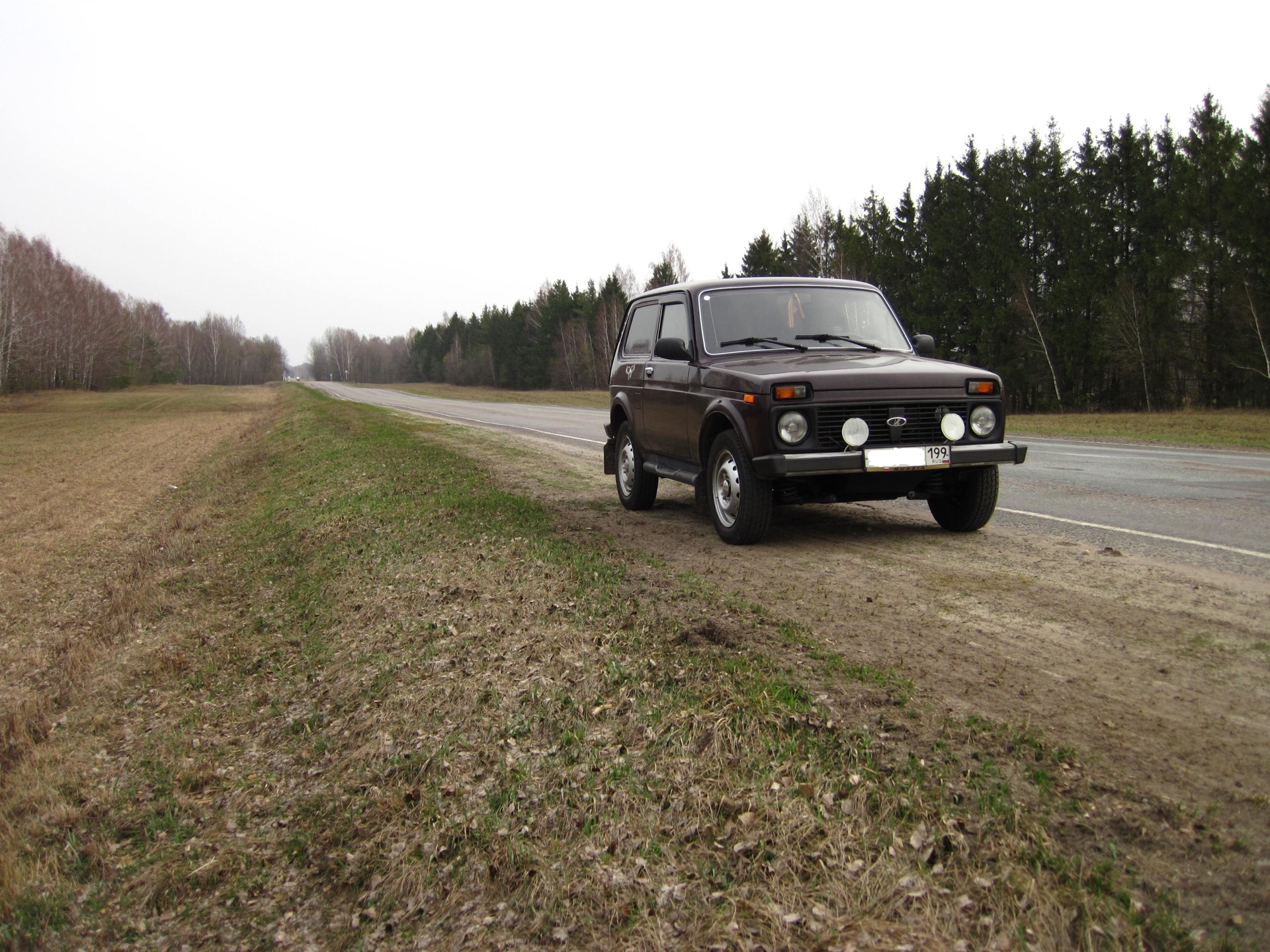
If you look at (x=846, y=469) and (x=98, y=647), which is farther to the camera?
(x=98, y=647)

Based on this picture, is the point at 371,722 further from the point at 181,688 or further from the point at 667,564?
the point at 667,564

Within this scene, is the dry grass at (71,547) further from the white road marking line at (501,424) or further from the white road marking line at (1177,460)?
the white road marking line at (1177,460)

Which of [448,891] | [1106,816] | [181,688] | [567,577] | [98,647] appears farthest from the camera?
[98,647]

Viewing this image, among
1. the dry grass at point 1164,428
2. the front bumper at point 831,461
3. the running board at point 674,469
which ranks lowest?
the dry grass at point 1164,428

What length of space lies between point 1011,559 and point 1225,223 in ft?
115

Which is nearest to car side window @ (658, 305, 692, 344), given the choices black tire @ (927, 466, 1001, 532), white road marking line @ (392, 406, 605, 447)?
black tire @ (927, 466, 1001, 532)

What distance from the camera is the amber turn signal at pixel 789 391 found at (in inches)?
237

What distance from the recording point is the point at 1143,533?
6.84m

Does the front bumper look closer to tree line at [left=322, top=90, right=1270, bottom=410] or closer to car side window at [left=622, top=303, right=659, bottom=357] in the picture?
car side window at [left=622, top=303, right=659, bottom=357]

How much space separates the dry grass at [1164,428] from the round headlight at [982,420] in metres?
12.8

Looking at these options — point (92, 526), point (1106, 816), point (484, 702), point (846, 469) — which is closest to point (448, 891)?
point (484, 702)

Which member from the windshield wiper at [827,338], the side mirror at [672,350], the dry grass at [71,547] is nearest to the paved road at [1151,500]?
the windshield wiper at [827,338]

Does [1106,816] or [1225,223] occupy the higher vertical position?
[1225,223]

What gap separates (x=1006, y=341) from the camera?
4400 centimetres
